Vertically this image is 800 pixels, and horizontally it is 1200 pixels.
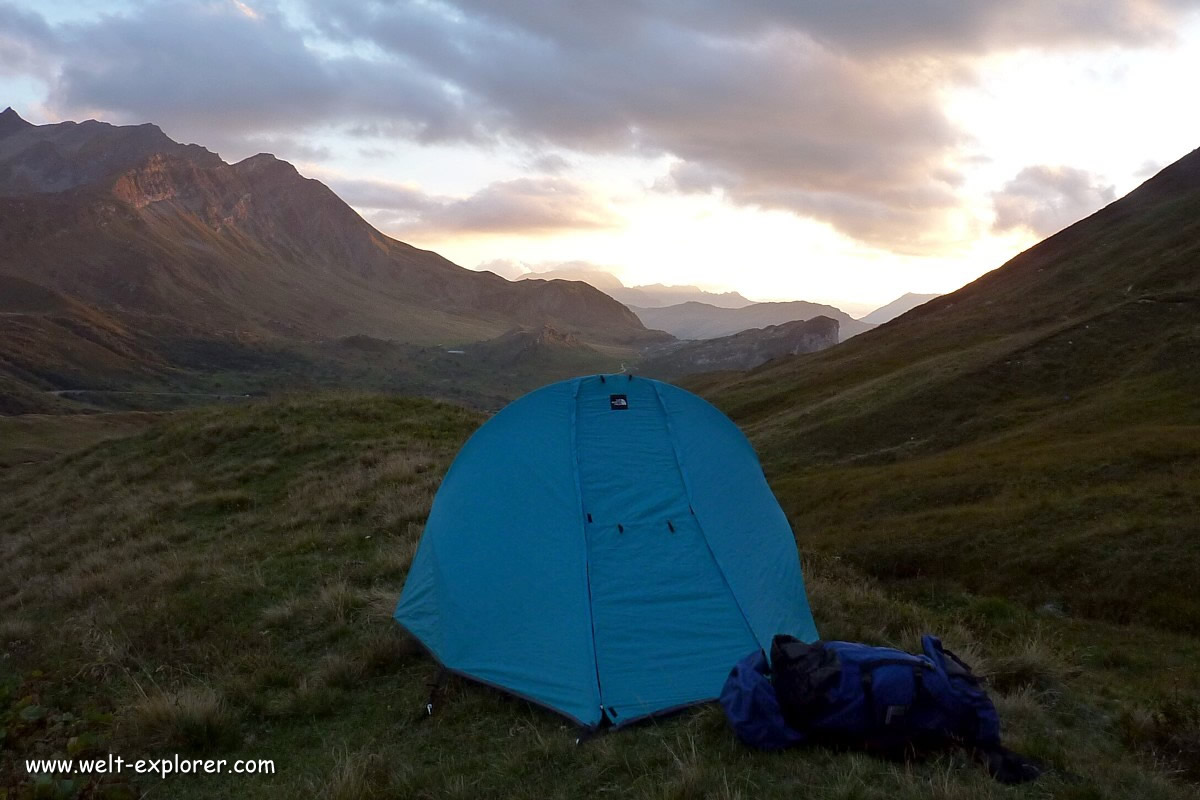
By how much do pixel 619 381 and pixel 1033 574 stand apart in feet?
40.5

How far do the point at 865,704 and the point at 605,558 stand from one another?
2848 mm

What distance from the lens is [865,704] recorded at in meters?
5.71

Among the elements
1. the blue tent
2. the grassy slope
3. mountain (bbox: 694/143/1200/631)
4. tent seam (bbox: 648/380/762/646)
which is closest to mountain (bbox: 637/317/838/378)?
mountain (bbox: 694/143/1200/631)

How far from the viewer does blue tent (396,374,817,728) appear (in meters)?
7.26

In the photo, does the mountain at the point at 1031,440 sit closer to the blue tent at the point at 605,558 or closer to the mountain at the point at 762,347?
the blue tent at the point at 605,558

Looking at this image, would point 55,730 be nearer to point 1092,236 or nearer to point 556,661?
point 556,661

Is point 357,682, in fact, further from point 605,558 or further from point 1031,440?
point 1031,440

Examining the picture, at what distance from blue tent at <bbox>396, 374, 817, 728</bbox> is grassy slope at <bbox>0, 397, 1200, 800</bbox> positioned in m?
0.41

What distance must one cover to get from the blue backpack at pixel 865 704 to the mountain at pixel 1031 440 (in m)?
10.8

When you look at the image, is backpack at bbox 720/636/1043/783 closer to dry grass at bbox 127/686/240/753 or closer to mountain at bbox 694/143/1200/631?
dry grass at bbox 127/686/240/753

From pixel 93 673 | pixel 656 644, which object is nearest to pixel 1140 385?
pixel 656 644

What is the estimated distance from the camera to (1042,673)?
314 inches

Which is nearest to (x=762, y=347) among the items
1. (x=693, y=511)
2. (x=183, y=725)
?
(x=693, y=511)

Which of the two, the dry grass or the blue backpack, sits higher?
the blue backpack
